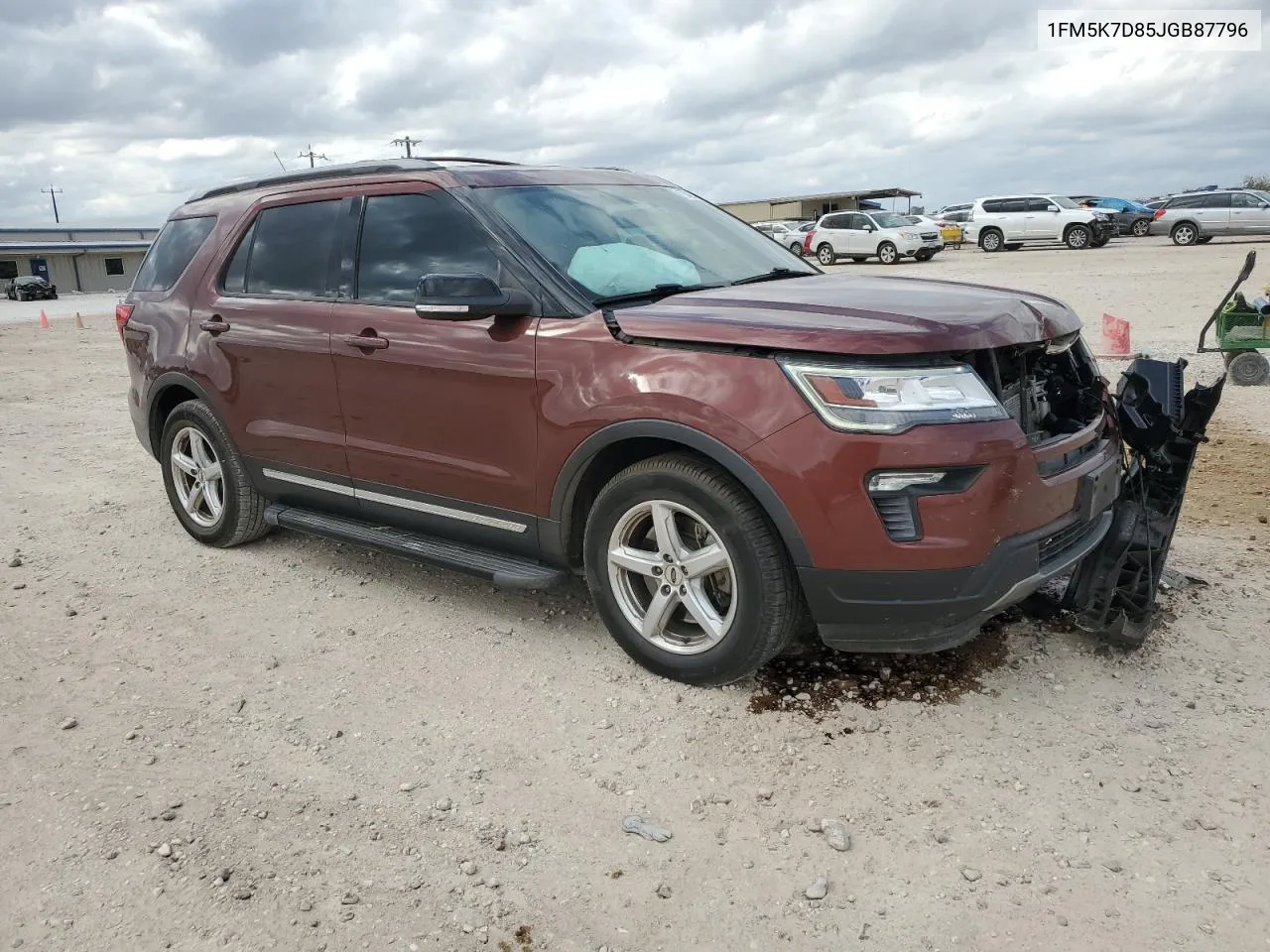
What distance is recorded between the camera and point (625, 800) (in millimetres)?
2949

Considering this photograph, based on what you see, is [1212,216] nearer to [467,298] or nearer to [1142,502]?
[1142,502]

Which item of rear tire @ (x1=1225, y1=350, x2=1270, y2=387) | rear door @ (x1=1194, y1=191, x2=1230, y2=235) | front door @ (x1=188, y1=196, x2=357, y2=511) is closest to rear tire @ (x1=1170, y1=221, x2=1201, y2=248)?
rear door @ (x1=1194, y1=191, x2=1230, y2=235)

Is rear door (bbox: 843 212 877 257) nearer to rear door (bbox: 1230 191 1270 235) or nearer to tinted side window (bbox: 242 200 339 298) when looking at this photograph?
rear door (bbox: 1230 191 1270 235)

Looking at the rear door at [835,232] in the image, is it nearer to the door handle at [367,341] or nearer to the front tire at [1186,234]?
the front tire at [1186,234]

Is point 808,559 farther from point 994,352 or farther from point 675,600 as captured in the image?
point 994,352

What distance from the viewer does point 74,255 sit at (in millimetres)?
59844

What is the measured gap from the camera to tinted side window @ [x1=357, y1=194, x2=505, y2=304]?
3.83 metres

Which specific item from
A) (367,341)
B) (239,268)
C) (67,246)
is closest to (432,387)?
(367,341)

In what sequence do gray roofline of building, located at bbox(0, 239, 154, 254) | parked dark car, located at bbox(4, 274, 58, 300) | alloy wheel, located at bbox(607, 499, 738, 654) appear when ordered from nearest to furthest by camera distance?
1. alloy wheel, located at bbox(607, 499, 738, 654)
2. parked dark car, located at bbox(4, 274, 58, 300)
3. gray roofline of building, located at bbox(0, 239, 154, 254)

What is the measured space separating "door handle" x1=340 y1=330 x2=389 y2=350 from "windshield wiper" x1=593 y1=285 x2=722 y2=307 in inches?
39.4

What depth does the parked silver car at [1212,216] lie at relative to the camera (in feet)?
94.2

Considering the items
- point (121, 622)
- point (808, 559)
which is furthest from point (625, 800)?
point (121, 622)

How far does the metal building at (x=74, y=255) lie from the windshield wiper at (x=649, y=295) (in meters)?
60.3

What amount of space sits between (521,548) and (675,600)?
731mm
